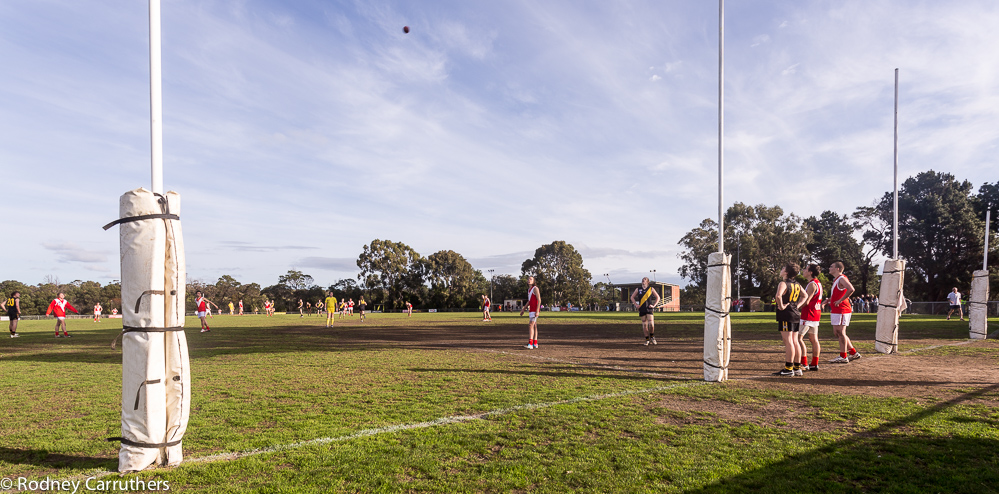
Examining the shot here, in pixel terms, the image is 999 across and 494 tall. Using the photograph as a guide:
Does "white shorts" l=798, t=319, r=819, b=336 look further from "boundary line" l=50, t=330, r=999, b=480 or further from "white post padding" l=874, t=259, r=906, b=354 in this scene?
"white post padding" l=874, t=259, r=906, b=354

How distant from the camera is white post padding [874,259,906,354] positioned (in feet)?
40.7

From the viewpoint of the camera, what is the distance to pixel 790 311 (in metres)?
8.87

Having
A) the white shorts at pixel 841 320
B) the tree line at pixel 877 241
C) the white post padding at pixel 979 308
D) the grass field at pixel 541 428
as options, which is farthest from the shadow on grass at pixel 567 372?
the tree line at pixel 877 241

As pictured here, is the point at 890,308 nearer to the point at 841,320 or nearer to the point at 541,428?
the point at 841,320

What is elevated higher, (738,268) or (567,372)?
(738,268)

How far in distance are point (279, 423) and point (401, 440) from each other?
169 cm

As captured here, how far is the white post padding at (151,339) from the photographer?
14.1 ft

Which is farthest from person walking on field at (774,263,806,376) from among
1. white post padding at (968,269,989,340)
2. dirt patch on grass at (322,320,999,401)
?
white post padding at (968,269,989,340)

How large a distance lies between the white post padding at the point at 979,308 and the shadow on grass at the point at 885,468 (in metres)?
15.4

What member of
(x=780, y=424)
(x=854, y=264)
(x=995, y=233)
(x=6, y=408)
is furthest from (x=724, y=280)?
(x=854, y=264)

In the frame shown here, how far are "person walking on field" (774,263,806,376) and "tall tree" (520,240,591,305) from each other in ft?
287

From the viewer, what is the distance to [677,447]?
4.84 m

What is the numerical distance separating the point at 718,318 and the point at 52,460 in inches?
330

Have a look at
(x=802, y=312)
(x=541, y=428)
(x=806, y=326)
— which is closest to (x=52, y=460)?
(x=541, y=428)
